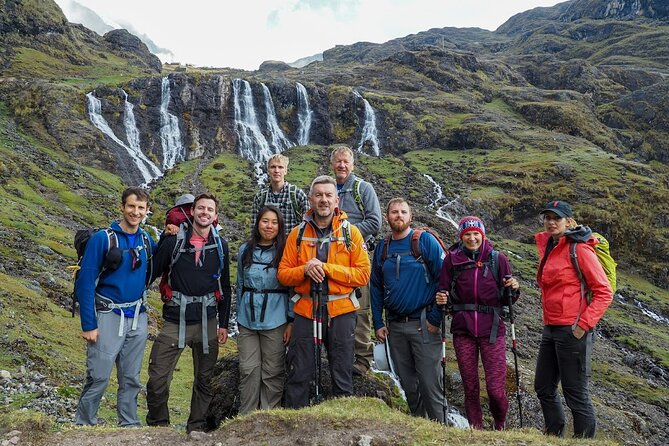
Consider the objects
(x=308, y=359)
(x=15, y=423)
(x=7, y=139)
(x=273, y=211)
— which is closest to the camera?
(x=15, y=423)

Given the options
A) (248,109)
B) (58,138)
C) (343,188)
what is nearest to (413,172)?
(248,109)

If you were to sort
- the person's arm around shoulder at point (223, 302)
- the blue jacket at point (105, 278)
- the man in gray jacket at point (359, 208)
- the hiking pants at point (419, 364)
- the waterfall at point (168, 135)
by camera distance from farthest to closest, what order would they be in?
the waterfall at point (168, 135)
the man in gray jacket at point (359, 208)
the person's arm around shoulder at point (223, 302)
the hiking pants at point (419, 364)
the blue jacket at point (105, 278)

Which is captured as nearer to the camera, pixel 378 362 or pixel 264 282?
pixel 264 282

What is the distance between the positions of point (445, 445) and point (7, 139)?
2741 inches

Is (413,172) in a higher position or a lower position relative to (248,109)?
lower

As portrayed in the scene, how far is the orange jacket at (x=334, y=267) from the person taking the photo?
748cm

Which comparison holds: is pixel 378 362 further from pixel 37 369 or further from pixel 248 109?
pixel 248 109

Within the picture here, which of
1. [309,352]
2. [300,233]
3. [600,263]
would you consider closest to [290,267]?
[300,233]

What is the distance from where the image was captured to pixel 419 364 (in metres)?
8.22

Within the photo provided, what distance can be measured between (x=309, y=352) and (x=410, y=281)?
2292 millimetres

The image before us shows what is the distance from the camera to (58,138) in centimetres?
6562

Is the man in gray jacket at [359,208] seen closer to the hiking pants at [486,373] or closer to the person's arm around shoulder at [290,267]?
the person's arm around shoulder at [290,267]

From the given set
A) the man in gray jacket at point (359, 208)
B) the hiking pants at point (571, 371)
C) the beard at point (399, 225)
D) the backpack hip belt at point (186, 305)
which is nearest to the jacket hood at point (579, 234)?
the hiking pants at point (571, 371)

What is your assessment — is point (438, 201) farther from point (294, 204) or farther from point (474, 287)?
point (474, 287)
